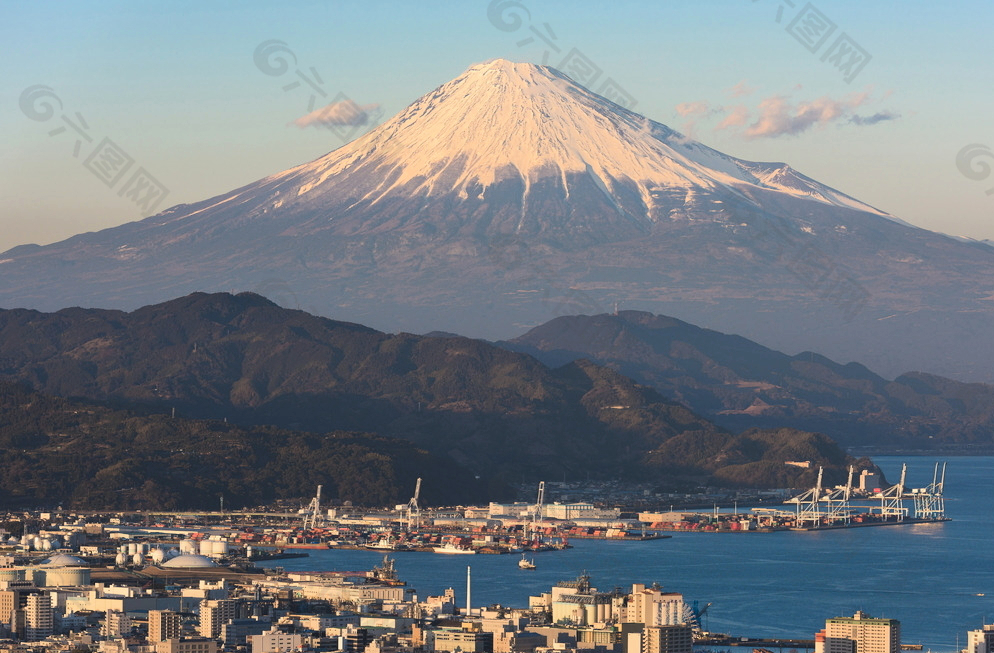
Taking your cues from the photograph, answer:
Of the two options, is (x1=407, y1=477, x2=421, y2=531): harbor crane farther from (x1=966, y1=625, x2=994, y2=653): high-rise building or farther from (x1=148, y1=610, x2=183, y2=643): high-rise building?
(x1=966, y1=625, x2=994, y2=653): high-rise building

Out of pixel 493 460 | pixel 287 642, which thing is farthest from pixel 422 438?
pixel 287 642

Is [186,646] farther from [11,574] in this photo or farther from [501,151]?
[501,151]

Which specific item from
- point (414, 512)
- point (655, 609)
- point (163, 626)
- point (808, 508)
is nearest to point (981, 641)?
point (655, 609)

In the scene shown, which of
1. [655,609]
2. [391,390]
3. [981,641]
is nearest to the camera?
[981,641]

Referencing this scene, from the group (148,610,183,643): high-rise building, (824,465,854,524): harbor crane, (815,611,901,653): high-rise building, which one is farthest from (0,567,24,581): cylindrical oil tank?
(824,465,854,524): harbor crane

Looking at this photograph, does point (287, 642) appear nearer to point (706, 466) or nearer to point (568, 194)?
point (706, 466)
